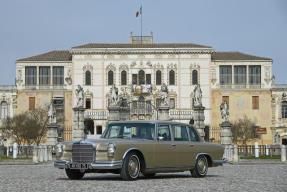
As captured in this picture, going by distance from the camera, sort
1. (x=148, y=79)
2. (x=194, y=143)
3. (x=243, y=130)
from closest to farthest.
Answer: (x=194, y=143) → (x=243, y=130) → (x=148, y=79)

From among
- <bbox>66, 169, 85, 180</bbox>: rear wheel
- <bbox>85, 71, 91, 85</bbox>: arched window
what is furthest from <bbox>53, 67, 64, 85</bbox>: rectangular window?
<bbox>66, 169, 85, 180</bbox>: rear wheel

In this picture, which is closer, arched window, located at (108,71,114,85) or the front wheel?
the front wheel

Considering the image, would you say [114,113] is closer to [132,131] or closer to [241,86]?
[132,131]

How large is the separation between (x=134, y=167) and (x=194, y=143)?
244 cm

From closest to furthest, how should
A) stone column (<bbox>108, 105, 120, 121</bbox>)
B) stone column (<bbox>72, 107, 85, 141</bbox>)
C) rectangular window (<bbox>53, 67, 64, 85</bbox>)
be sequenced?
stone column (<bbox>108, 105, 120, 121</bbox>) → stone column (<bbox>72, 107, 85, 141</bbox>) → rectangular window (<bbox>53, 67, 64, 85</bbox>)

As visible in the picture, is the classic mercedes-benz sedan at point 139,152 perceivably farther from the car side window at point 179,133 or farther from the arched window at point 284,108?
the arched window at point 284,108

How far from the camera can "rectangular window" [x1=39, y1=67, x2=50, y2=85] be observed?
2692 inches

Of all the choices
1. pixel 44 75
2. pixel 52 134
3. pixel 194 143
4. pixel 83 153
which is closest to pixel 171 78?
pixel 44 75

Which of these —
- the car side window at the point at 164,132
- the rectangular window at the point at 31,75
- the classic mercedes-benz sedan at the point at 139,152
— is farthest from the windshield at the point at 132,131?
the rectangular window at the point at 31,75

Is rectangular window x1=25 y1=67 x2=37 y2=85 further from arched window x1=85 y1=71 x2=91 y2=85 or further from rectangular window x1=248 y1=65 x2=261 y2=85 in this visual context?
rectangular window x1=248 y1=65 x2=261 y2=85

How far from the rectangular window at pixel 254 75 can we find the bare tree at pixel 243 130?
4.76 m

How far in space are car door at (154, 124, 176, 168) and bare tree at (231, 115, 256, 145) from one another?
45156mm

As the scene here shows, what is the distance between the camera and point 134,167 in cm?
1398

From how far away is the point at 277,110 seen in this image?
68.5 m
